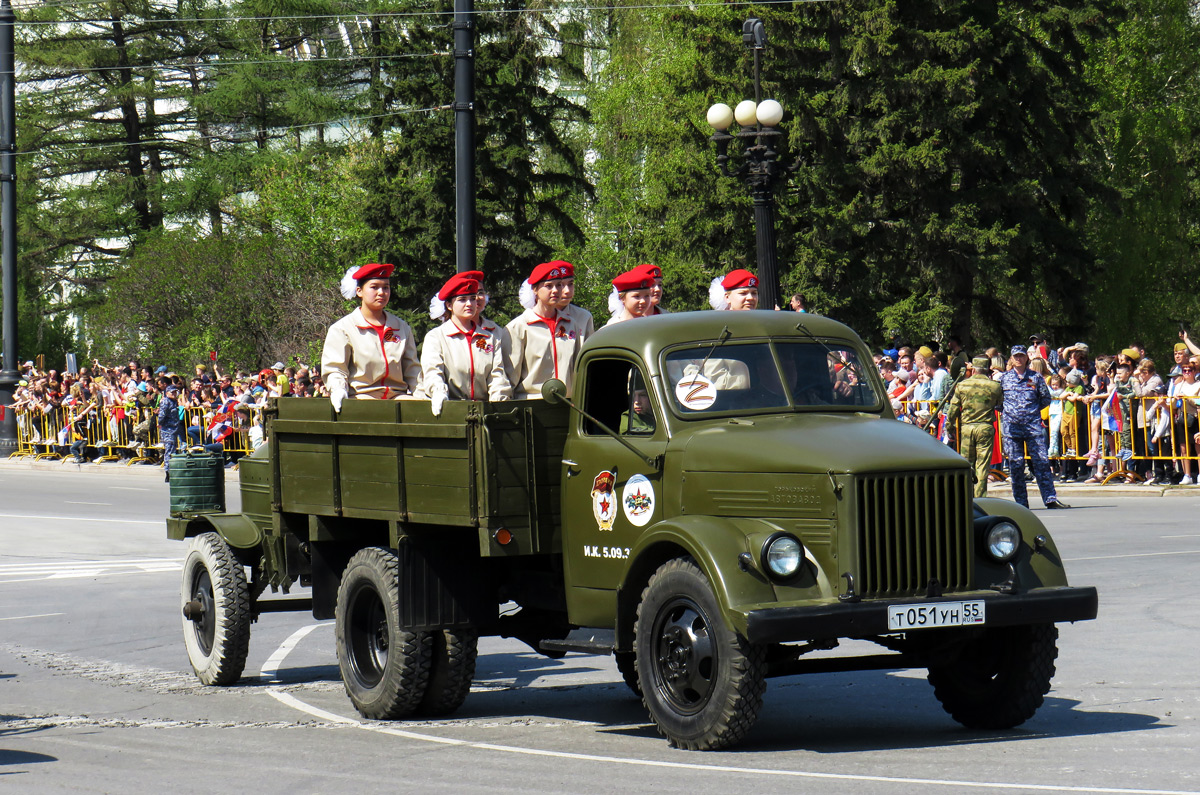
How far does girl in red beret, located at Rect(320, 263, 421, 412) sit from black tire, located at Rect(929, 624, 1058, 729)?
4.11m

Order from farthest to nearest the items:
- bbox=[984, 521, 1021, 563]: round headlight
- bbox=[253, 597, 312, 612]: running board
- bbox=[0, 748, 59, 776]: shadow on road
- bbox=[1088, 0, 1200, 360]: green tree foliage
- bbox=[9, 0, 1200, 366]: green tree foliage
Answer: bbox=[1088, 0, 1200, 360]: green tree foliage, bbox=[9, 0, 1200, 366]: green tree foliage, bbox=[253, 597, 312, 612]: running board, bbox=[0, 748, 59, 776]: shadow on road, bbox=[984, 521, 1021, 563]: round headlight

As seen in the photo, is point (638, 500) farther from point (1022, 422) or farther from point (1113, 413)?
point (1113, 413)

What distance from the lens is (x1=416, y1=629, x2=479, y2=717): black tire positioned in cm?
941

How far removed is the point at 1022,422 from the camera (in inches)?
818

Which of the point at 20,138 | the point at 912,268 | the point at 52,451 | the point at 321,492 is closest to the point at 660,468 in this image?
the point at 321,492

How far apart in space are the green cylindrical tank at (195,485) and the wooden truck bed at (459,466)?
2749 millimetres

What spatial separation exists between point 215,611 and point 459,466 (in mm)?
3063

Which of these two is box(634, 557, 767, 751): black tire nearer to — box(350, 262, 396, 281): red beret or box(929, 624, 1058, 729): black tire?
box(929, 624, 1058, 729): black tire

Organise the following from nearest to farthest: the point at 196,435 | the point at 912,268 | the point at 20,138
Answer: the point at 196,435 < the point at 912,268 < the point at 20,138

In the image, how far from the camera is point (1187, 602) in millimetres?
12875

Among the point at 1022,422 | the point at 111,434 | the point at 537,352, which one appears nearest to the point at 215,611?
the point at 537,352

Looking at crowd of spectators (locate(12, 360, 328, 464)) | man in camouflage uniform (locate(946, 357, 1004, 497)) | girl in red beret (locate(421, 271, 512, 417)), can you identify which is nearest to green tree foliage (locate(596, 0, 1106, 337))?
crowd of spectators (locate(12, 360, 328, 464))

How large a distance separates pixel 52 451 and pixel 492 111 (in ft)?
45.9

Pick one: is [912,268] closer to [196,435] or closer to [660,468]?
[196,435]
